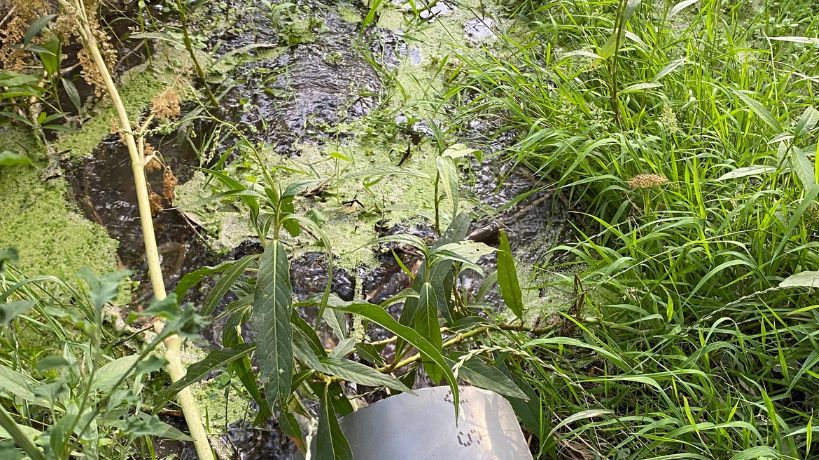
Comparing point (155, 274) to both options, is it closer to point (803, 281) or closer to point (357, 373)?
point (357, 373)

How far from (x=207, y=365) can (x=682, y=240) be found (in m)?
1.25

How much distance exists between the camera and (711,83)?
2057 millimetres

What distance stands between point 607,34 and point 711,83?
55 cm

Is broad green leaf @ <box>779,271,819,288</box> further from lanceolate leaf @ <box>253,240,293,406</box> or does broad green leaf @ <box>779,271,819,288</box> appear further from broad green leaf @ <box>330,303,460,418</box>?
lanceolate leaf @ <box>253,240,293,406</box>

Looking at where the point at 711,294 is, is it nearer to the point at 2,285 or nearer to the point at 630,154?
the point at 630,154

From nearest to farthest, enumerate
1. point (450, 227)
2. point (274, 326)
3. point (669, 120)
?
point (274, 326) → point (450, 227) → point (669, 120)

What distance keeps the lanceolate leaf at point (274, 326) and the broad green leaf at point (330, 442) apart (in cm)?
17

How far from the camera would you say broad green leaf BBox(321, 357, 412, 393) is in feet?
3.74

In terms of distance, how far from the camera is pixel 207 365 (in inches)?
44.3

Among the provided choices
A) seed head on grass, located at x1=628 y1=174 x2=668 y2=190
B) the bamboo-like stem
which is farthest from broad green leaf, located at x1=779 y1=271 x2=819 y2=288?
the bamboo-like stem

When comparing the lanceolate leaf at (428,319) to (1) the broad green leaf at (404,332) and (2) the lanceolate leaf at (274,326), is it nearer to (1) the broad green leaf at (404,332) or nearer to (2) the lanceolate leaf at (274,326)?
(1) the broad green leaf at (404,332)

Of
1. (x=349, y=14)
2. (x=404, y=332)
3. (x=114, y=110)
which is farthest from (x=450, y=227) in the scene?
(x=349, y=14)

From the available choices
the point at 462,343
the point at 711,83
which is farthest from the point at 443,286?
the point at 711,83

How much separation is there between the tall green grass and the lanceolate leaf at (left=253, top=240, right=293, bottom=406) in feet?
2.11
